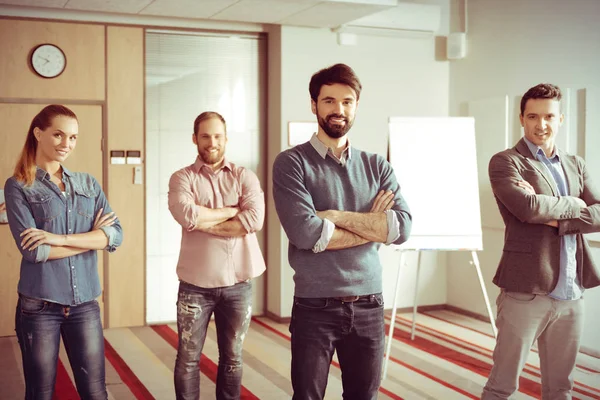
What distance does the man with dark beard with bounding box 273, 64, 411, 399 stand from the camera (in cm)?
252

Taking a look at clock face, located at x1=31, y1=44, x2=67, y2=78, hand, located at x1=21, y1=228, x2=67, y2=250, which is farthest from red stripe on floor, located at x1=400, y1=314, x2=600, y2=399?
clock face, located at x1=31, y1=44, x2=67, y2=78

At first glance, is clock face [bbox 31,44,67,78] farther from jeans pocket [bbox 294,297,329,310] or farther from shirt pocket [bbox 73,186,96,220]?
jeans pocket [bbox 294,297,329,310]

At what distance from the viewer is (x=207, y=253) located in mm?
3477

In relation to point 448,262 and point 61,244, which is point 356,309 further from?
point 448,262

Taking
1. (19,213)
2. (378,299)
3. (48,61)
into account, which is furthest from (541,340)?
(48,61)

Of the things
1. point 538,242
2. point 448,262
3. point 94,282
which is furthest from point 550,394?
point 448,262

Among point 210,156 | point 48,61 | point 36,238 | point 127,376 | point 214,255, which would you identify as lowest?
point 127,376

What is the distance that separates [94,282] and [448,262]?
498cm

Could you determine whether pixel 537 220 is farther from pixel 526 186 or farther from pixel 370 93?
pixel 370 93

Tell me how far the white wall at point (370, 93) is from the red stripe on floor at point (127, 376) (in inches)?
69.0

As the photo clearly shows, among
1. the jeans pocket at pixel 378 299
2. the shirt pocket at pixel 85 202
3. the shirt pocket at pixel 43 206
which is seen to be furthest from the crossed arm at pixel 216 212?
the jeans pocket at pixel 378 299

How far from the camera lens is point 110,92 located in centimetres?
615

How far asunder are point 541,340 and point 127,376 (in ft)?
9.37

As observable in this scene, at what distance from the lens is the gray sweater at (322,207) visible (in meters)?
2.52
